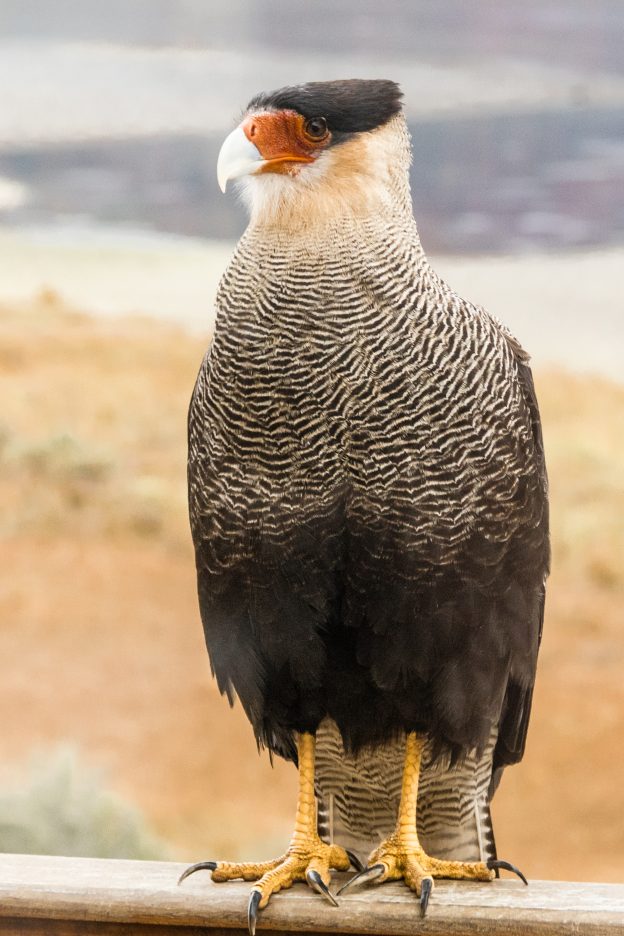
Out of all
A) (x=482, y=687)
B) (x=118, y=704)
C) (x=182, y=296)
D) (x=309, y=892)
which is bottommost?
(x=118, y=704)

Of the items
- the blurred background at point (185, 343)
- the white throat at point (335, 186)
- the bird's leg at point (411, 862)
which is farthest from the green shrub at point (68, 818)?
the white throat at point (335, 186)

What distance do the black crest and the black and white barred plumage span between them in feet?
0.07

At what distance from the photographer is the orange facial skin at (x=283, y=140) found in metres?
1.33

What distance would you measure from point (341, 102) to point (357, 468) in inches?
16.9

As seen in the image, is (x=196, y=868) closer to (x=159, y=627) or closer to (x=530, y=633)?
(x=530, y=633)

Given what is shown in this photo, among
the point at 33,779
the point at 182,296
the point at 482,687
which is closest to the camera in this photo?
the point at 482,687

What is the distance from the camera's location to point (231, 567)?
142 centimetres

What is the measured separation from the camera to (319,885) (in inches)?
56.1

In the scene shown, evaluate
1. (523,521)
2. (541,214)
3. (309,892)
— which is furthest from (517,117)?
(309,892)

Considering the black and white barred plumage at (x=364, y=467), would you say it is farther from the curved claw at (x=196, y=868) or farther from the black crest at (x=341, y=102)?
the curved claw at (x=196, y=868)

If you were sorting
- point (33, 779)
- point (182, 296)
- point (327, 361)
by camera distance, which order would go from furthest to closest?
point (33, 779)
point (182, 296)
point (327, 361)

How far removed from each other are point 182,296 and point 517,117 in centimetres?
86

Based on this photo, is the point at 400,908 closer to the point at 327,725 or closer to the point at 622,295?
the point at 327,725

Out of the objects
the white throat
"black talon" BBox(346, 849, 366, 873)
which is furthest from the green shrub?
Answer: the white throat
